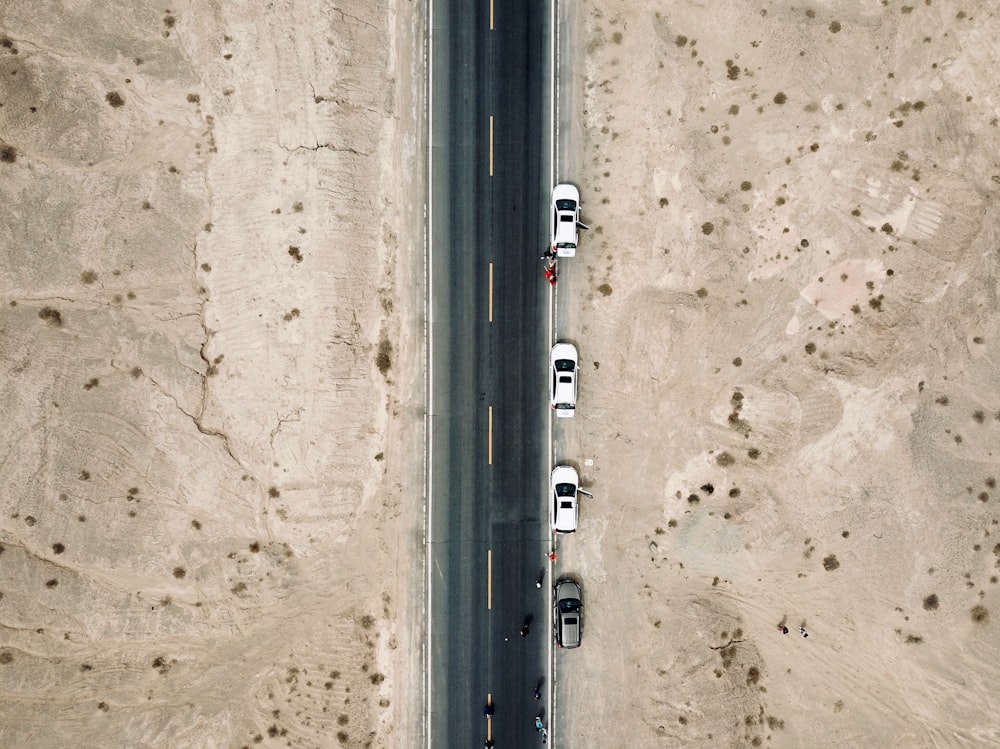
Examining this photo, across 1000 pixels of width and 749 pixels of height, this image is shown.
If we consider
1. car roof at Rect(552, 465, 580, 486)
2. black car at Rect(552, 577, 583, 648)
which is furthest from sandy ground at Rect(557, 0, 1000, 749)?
car roof at Rect(552, 465, 580, 486)

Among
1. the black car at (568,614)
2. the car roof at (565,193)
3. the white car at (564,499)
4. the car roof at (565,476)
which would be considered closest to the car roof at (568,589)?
the black car at (568,614)

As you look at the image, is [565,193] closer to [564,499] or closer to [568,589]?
[564,499]

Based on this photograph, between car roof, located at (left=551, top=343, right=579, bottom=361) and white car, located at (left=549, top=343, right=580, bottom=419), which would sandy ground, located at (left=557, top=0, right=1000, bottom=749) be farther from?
white car, located at (left=549, top=343, right=580, bottom=419)

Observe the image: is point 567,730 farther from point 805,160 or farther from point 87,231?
point 87,231

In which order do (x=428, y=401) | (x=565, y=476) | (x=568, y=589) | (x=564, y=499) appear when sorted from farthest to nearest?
(x=428, y=401) → (x=568, y=589) → (x=565, y=476) → (x=564, y=499)

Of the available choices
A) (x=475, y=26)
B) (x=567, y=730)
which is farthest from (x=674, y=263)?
(x=567, y=730)

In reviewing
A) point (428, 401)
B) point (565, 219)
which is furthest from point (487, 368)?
point (565, 219)
